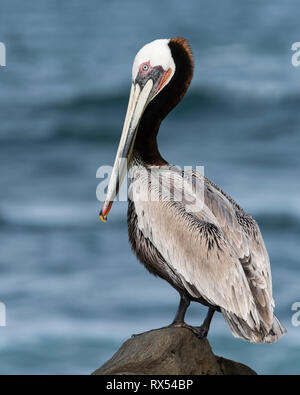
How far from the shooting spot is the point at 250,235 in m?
8.09

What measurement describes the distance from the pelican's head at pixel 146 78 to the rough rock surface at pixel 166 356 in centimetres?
159

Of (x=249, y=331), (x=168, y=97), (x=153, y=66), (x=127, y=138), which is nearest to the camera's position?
(x=249, y=331)

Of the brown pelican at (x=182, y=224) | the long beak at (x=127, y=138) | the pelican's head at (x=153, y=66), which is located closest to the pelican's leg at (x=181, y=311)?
the brown pelican at (x=182, y=224)

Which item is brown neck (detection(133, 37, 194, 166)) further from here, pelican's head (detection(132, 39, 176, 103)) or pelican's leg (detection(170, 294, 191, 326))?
pelican's leg (detection(170, 294, 191, 326))

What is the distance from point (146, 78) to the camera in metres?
8.41

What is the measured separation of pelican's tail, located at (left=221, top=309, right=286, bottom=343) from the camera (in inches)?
298

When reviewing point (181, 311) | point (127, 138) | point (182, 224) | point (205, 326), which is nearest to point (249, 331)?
point (205, 326)

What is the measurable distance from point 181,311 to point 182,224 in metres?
0.81

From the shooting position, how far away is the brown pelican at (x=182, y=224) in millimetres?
7684

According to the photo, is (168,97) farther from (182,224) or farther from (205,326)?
(205,326)

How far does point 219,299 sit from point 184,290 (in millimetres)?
376

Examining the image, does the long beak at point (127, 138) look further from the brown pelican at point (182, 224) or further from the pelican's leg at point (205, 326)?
the pelican's leg at point (205, 326)
